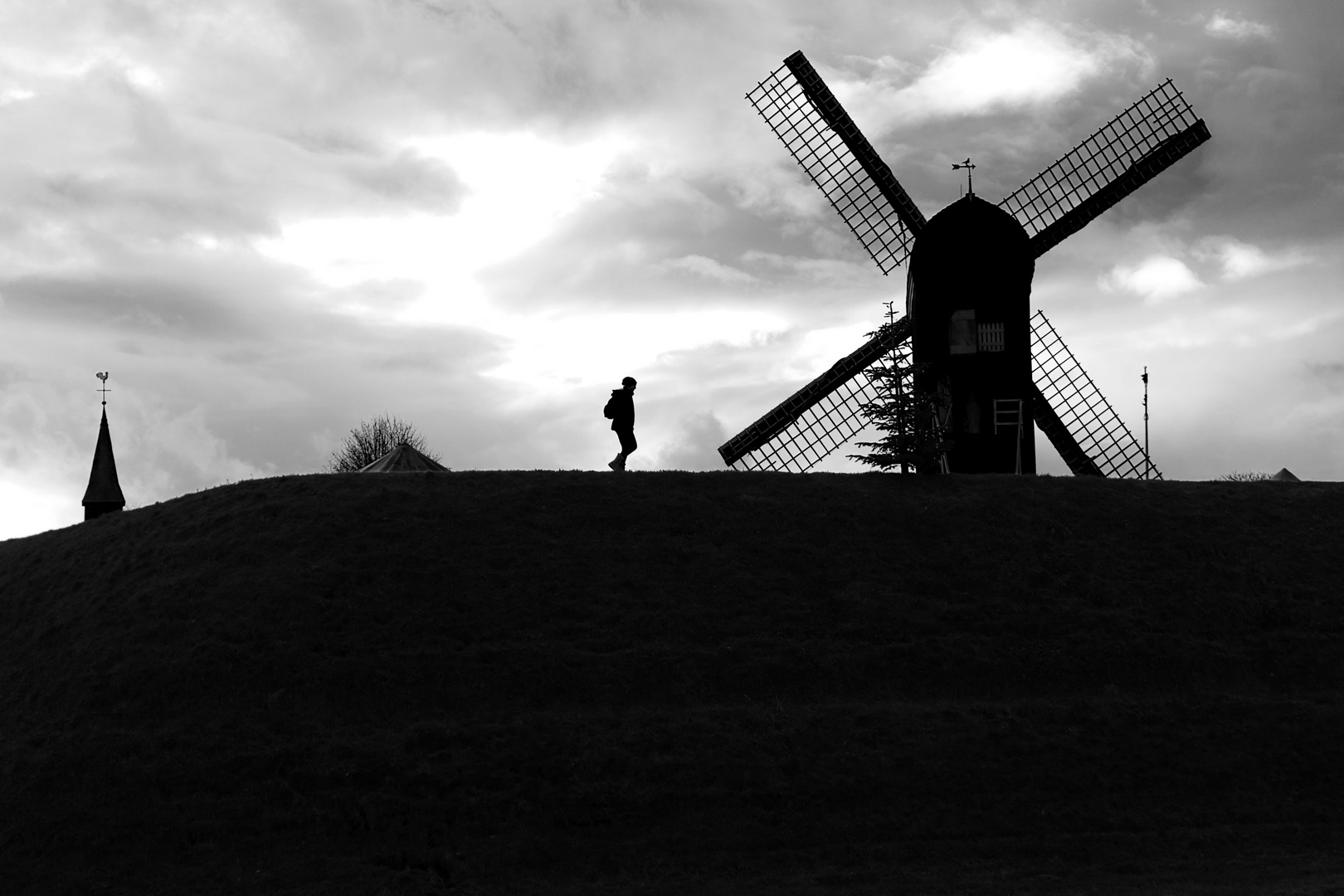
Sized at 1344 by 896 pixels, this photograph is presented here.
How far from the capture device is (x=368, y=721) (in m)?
28.5

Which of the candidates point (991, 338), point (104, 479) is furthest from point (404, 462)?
point (991, 338)

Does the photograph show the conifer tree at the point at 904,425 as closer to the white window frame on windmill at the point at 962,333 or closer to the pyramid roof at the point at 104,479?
the white window frame on windmill at the point at 962,333

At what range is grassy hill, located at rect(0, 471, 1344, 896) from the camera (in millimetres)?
25516

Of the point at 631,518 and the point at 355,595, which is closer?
the point at 355,595

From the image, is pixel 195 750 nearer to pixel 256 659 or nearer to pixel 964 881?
Result: pixel 256 659

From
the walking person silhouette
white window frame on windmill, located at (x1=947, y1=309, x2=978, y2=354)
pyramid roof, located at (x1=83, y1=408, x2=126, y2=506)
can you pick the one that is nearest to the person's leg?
the walking person silhouette

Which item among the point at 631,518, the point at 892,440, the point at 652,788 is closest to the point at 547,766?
the point at 652,788

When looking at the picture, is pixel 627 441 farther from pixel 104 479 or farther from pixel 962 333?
pixel 104 479

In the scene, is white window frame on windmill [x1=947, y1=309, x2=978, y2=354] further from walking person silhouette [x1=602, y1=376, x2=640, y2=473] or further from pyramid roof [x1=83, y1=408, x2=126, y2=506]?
pyramid roof [x1=83, y1=408, x2=126, y2=506]

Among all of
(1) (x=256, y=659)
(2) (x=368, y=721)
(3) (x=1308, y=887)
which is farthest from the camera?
(1) (x=256, y=659)

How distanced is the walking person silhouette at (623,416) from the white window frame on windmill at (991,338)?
12603 mm

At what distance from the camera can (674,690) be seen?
2967cm

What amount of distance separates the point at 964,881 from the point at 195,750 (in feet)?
50.6

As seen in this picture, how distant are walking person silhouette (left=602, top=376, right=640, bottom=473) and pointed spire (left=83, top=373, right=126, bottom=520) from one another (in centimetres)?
2092
